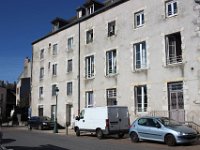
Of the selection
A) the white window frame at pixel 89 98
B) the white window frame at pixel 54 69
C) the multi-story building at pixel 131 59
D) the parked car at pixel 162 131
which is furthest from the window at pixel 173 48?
the white window frame at pixel 54 69

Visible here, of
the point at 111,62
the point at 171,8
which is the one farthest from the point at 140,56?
the point at 171,8

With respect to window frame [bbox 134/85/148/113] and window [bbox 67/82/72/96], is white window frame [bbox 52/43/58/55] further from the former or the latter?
window frame [bbox 134/85/148/113]

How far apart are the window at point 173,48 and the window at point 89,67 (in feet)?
27.6

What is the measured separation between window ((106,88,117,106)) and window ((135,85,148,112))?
7.67 ft

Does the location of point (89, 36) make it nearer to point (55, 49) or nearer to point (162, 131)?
point (55, 49)

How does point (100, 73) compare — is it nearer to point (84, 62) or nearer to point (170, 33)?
point (84, 62)

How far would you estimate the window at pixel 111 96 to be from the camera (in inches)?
942

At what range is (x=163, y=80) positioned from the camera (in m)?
20.0

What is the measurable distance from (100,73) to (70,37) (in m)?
6.78

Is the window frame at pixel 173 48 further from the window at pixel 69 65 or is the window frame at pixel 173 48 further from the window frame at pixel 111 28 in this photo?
the window at pixel 69 65

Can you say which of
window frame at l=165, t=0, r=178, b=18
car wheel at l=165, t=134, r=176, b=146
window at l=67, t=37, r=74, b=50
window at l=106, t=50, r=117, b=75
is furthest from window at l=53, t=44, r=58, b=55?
car wheel at l=165, t=134, r=176, b=146

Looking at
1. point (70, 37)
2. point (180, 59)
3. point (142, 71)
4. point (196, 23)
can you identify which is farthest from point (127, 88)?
point (70, 37)

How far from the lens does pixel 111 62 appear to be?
24.7 metres

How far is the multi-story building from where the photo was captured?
18.8 m
